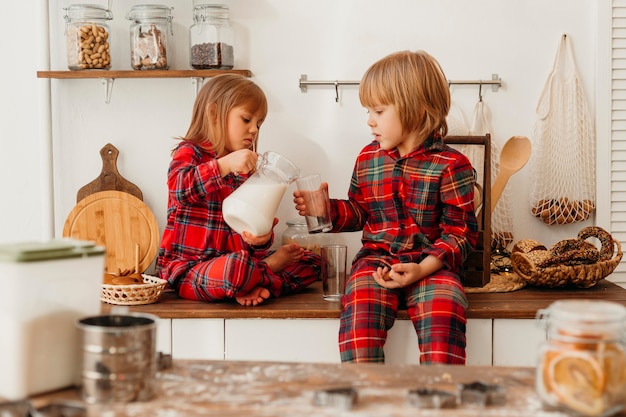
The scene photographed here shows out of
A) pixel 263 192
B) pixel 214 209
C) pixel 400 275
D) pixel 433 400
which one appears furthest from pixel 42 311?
pixel 214 209

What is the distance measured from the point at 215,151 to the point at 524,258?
87cm

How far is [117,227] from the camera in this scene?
8.17ft

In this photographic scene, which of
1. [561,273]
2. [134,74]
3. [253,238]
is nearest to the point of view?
[253,238]

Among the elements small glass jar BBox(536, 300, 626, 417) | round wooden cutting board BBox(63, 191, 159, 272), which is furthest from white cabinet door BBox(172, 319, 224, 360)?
small glass jar BBox(536, 300, 626, 417)

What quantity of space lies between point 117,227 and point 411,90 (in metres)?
0.96

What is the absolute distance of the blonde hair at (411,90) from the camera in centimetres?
214

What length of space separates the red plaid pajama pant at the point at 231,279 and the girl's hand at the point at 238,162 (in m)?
0.21

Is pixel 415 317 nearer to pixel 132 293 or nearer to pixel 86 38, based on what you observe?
pixel 132 293

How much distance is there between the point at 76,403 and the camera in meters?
1.03

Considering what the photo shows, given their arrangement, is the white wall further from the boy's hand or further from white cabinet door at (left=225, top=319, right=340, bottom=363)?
white cabinet door at (left=225, top=319, right=340, bottom=363)

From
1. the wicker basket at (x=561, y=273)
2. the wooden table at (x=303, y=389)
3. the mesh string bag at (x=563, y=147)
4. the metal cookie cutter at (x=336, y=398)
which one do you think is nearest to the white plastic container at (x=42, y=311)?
the wooden table at (x=303, y=389)

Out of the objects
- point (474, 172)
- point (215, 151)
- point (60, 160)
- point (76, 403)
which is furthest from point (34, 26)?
point (76, 403)

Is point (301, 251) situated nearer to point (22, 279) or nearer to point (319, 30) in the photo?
point (319, 30)

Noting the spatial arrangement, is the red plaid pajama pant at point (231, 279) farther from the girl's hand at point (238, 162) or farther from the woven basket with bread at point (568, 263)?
the woven basket with bread at point (568, 263)
